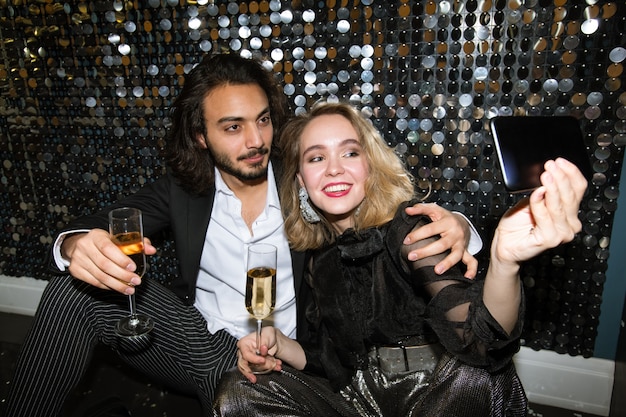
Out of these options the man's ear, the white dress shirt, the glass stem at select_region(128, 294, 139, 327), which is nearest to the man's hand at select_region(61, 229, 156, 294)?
the glass stem at select_region(128, 294, 139, 327)

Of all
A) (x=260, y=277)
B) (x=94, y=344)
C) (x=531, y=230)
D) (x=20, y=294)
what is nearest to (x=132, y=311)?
(x=94, y=344)

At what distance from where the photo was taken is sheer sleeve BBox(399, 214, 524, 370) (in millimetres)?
1026

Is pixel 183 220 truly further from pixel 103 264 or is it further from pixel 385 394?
pixel 385 394

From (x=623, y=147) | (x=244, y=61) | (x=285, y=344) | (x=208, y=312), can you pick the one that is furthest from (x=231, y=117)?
(x=623, y=147)

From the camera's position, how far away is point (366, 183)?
152cm

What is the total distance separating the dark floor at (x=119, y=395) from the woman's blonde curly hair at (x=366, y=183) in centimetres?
100

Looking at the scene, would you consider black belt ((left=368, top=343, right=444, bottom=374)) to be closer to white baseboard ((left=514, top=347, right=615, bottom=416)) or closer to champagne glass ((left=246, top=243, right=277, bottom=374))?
champagne glass ((left=246, top=243, right=277, bottom=374))

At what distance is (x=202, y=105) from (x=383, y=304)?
3.78ft

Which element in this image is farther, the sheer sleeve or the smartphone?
the sheer sleeve

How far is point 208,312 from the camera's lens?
6.17ft

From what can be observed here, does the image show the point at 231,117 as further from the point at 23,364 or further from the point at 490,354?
the point at 490,354

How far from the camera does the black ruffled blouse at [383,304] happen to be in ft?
3.55

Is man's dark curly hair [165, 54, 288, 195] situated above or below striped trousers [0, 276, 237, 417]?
above

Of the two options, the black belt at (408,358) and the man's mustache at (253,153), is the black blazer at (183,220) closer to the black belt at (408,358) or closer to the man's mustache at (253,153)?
the man's mustache at (253,153)
